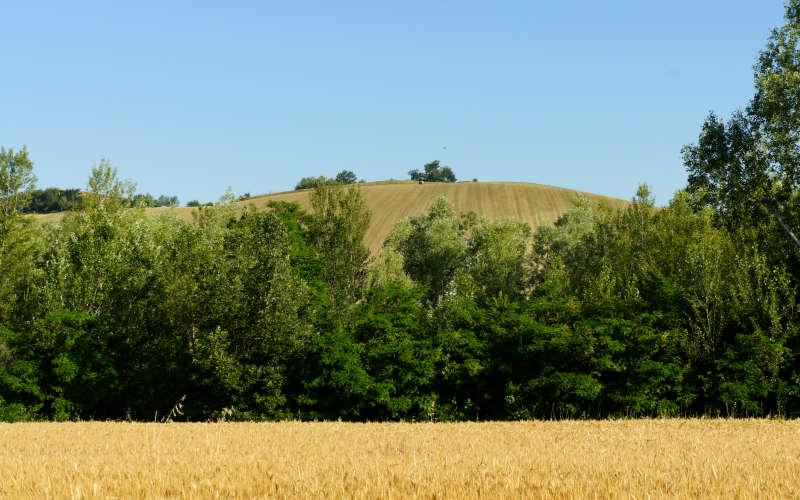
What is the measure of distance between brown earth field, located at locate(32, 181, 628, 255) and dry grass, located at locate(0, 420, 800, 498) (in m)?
95.6

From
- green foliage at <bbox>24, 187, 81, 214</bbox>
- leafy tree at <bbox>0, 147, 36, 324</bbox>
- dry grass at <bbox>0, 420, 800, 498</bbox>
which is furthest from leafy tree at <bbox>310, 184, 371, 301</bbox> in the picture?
green foliage at <bbox>24, 187, 81, 214</bbox>

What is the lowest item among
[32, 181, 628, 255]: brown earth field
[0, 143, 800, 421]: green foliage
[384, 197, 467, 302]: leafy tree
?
[0, 143, 800, 421]: green foliage

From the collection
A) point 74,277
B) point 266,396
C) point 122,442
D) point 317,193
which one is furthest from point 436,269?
point 122,442

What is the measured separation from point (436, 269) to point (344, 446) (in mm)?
75229

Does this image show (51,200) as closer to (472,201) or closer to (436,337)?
(472,201)

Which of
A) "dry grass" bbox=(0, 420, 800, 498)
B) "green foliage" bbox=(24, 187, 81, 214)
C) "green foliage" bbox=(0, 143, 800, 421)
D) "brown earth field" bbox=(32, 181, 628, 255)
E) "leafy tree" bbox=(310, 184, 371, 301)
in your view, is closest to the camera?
"dry grass" bbox=(0, 420, 800, 498)

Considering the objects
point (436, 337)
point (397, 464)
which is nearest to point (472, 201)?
point (436, 337)

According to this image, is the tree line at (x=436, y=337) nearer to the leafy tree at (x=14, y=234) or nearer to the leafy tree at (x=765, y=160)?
the leafy tree at (x=765, y=160)

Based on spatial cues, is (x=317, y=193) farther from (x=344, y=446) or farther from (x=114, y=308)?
(x=344, y=446)

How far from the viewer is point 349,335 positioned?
110ft

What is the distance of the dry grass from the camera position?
9.59 metres

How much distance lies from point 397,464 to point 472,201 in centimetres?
12771

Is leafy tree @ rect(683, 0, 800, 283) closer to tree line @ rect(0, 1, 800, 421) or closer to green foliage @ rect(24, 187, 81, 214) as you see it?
tree line @ rect(0, 1, 800, 421)

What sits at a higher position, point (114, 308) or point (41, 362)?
point (114, 308)
